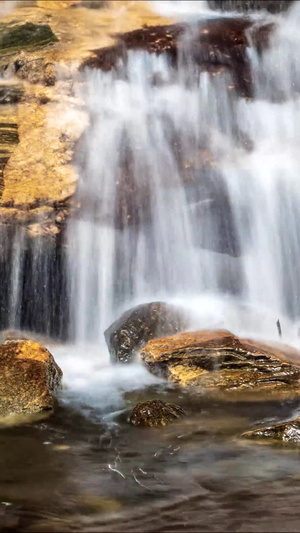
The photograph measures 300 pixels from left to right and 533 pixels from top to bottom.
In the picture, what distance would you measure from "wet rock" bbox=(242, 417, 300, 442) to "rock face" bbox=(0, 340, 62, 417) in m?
2.32

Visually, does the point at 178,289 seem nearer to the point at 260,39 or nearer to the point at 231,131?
the point at 231,131

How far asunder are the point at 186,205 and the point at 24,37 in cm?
712

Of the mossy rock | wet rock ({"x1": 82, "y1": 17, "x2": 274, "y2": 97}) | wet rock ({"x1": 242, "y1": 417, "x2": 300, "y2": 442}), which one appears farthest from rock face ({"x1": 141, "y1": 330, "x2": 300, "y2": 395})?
the mossy rock

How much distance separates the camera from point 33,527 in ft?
10.3

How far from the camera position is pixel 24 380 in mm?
6316

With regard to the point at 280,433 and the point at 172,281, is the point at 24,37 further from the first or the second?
the point at 280,433

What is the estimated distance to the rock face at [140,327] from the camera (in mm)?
8719

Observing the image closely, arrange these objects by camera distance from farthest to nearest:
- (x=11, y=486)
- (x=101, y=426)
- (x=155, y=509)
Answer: (x=101, y=426) → (x=11, y=486) → (x=155, y=509)

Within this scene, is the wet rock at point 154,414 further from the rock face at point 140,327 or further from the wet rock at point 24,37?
the wet rock at point 24,37

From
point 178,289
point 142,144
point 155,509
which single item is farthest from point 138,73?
point 155,509

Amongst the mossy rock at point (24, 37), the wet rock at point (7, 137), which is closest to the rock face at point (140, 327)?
the wet rock at point (7, 137)

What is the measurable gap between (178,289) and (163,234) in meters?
1.18

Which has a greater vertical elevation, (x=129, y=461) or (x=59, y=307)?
(x=59, y=307)

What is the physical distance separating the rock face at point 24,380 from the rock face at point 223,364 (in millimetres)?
1602
